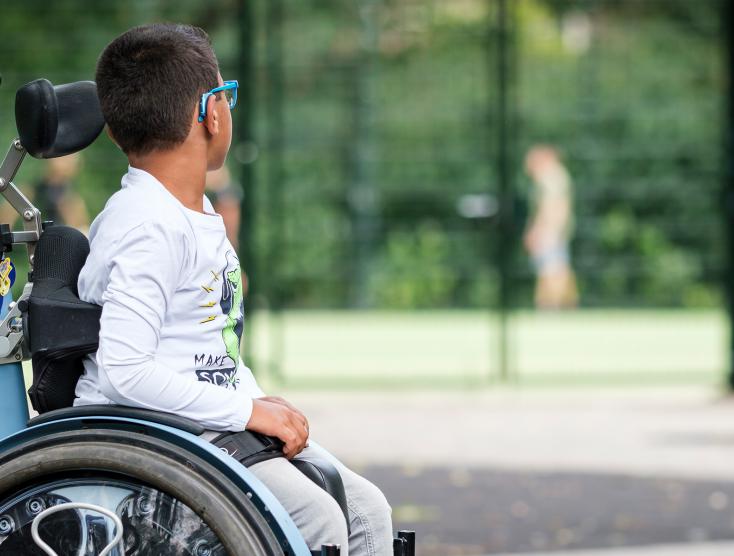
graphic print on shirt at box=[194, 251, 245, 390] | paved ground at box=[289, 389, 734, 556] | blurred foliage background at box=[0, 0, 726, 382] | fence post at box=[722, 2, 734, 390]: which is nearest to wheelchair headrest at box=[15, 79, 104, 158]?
graphic print on shirt at box=[194, 251, 245, 390]

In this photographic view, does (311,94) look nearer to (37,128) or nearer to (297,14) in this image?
(297,14)

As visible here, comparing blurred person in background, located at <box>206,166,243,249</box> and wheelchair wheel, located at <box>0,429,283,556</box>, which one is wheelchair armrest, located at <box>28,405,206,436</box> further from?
blurred person in background, located at <box>206,166,243,249</box>

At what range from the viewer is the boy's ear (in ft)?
9.71

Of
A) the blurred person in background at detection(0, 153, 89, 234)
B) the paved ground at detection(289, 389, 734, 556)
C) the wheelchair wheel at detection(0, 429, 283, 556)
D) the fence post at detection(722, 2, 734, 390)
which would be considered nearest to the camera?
the wheelchair wheel at detection(0, 429, 283, 556)

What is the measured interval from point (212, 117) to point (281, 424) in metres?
0.58

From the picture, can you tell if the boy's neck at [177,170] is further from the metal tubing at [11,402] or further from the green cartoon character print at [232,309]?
the metal tubing at [11,402]

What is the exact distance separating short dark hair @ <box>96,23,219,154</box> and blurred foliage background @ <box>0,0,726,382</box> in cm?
709

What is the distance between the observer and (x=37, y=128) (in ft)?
9.73

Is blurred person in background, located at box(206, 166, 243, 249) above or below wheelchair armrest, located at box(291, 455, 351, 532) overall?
above

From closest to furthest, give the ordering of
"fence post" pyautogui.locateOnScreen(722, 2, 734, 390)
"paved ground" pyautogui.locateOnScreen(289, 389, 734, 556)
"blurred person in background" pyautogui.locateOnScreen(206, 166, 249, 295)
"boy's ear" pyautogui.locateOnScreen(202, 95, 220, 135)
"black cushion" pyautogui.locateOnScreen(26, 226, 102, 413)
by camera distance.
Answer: "black cushion" pyautogui.locateOnScreen(26, 226, 102, 413) < "boy's ear" pyautogui.locateOnScreen(202, 95, 220, 135) < "paved ground" pyautogui.locateOnScreen(289, 389, 734, 556) < "blurred person in background" pyautogui.locateOnScreen(206, 166, 249, 295) < "fence post" pyautogui.locateOnScreen(722, 2, 734, 390)

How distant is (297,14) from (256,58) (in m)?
0.59

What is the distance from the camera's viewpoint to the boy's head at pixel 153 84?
9.56 feet

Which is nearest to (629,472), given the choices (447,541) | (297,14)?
(447,541)

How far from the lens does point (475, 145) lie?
10523 mm
